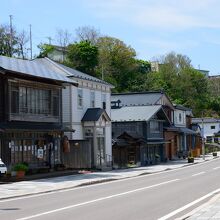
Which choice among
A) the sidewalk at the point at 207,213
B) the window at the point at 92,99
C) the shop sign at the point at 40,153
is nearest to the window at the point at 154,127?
the window at the point at 92,99

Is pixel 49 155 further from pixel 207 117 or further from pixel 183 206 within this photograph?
pixel 207 117

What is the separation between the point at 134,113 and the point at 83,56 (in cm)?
1804

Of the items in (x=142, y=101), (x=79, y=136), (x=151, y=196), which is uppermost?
(x=142, y=101)

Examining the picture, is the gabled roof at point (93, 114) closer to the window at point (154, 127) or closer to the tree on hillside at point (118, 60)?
the window at point (154, 127)

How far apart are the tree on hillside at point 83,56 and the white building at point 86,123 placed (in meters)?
28.5

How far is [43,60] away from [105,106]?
7.21 m

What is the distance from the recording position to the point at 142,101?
234ft

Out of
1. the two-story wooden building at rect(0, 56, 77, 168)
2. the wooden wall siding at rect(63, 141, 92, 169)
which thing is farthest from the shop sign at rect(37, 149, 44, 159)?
the wooden wall siding at rect(63, 141, 92, 169)

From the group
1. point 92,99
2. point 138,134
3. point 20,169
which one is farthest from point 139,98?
point 20,169

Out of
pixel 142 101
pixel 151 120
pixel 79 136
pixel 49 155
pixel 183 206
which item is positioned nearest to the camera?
pixel 183 206

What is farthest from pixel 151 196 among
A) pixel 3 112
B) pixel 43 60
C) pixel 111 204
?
pixel 43 60

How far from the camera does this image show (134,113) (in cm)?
6406

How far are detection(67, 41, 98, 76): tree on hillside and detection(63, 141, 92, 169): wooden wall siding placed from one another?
3572 cm

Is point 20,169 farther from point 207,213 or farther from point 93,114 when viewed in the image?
point 207,213
